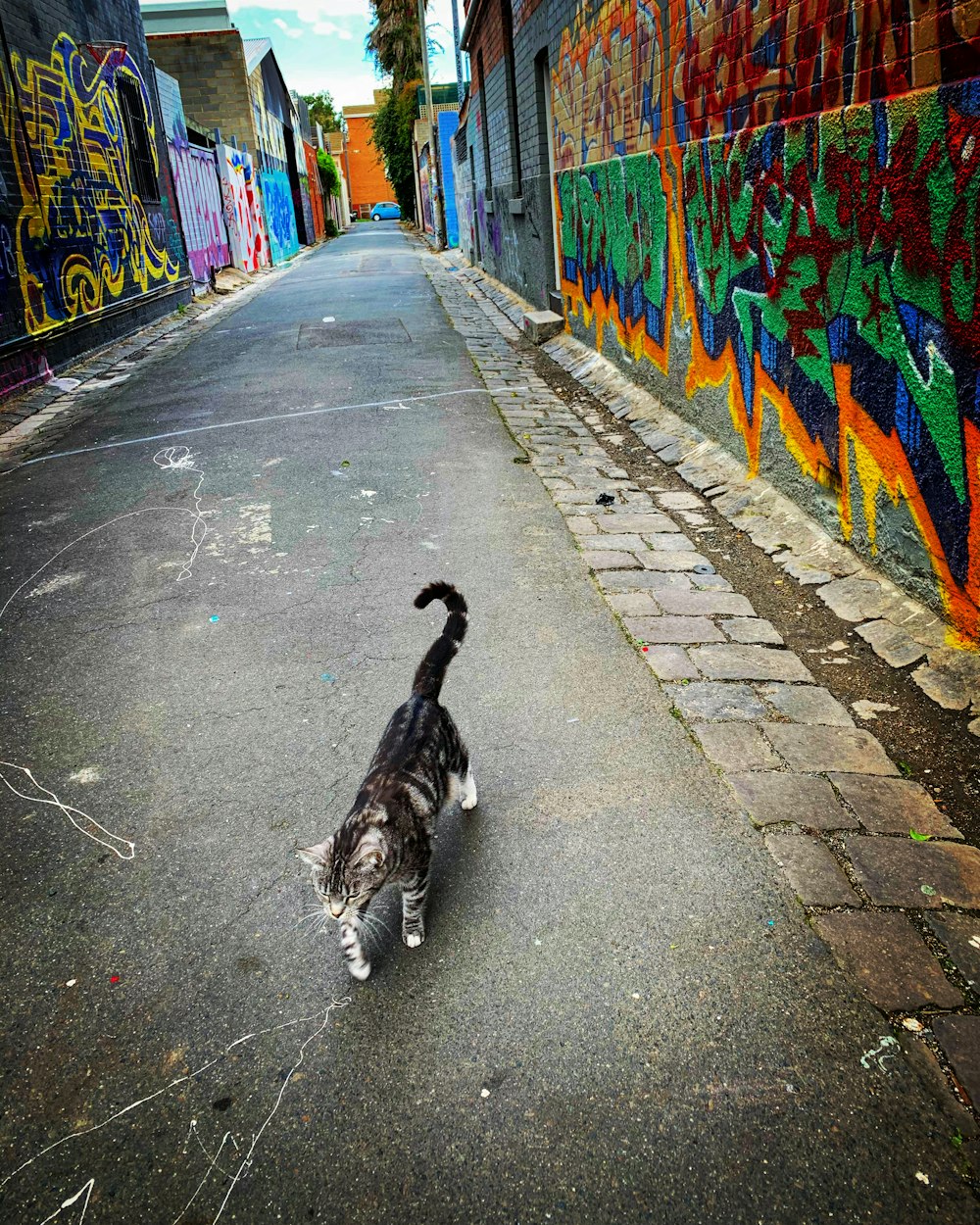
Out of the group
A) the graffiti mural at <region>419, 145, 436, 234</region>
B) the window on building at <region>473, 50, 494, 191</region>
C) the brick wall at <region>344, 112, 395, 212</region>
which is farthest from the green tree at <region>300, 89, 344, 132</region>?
the window on building at <region>473, 50, 494, 191</region>

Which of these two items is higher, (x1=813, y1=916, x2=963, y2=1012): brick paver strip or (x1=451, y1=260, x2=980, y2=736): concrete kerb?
(x1=451, y1=260, x2=980, y2=736): concrete kerb

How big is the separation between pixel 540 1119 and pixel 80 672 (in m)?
3.20

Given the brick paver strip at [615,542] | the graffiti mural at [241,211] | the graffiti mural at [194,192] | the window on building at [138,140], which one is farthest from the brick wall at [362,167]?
the brick paver strip at [615,542]

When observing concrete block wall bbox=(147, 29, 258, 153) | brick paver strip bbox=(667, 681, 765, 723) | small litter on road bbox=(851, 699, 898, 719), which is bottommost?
small litter on road bbox=(851, 699, 898, 719)

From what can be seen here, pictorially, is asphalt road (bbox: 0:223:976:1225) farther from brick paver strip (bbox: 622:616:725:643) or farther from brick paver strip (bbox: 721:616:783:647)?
brick paver strip (bbox: 721:616:783:647)

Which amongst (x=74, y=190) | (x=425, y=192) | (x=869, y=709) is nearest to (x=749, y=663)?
(x=869, y=709)

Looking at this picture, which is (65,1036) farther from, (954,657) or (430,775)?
(954,657)

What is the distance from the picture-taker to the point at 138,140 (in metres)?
15.5

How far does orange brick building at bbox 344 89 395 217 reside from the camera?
92188 millimetres

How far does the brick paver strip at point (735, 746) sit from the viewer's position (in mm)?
3236

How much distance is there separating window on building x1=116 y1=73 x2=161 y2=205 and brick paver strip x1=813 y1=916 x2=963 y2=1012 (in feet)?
55.7

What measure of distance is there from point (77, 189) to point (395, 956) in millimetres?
13401

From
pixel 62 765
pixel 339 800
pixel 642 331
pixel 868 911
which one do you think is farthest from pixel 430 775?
pixel 642 331

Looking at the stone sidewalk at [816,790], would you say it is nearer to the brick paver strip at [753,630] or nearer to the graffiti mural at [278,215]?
the brick paver strip at [753,630]
